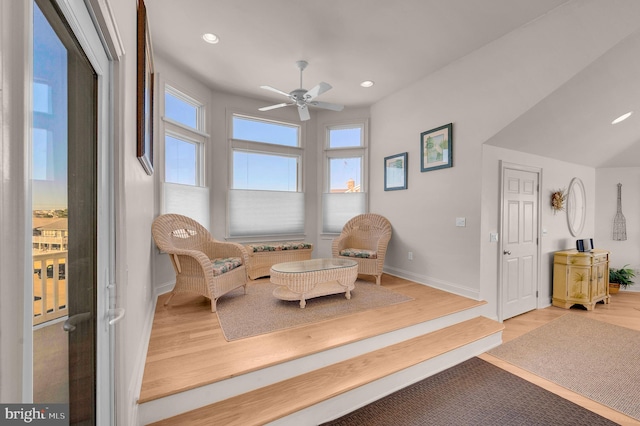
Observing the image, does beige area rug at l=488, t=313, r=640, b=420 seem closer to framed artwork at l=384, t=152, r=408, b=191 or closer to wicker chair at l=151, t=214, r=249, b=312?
framed artwork at l=384, t=152, r=408, b=191

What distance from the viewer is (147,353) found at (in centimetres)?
193

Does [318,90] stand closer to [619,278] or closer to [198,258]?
[198,258]

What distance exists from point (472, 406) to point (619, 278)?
4.76 meters

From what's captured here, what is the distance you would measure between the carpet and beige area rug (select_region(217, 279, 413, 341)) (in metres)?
0.86

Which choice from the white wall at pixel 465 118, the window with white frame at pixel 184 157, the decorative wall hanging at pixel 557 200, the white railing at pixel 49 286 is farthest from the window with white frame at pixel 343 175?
the white railing at pixel 49 286

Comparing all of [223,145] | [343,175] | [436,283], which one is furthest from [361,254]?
[223,145]

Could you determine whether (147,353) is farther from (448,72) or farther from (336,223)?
(448,72)

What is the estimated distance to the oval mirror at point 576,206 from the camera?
414 centimetres

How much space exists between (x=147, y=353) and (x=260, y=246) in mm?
2265

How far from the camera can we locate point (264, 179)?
4617mm

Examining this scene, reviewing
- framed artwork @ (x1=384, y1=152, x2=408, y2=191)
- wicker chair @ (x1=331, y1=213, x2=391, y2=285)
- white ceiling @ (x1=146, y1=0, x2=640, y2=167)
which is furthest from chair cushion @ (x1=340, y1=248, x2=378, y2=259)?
white ceiling @ (x1=146, y1=0, x2=640, y2=167)

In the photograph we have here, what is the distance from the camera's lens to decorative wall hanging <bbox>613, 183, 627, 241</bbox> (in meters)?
4.69

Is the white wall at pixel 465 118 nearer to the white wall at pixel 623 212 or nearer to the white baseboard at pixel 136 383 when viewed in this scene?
the white baseboard at pixel 136 383

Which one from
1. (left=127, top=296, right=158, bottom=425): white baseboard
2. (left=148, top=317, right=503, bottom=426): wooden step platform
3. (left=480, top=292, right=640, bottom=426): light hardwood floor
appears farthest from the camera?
(left=480, top=292, right=640, bottom=426): light hardwood floor
